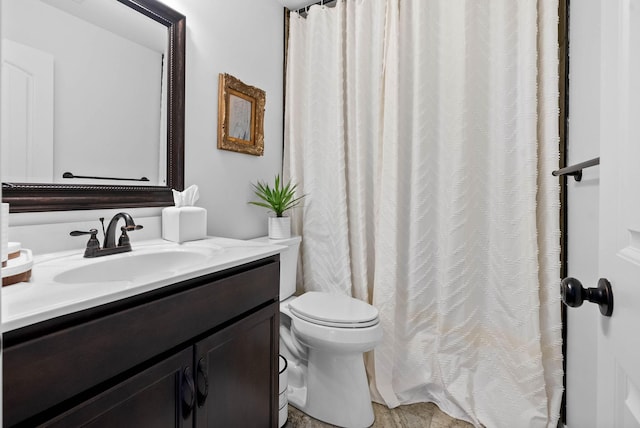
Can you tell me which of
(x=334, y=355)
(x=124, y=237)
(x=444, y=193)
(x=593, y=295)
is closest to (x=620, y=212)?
(x=593, y=295)

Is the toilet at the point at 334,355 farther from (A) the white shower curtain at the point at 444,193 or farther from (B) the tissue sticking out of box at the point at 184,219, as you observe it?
(B) the tissue sticking out of box at the point at 184,219

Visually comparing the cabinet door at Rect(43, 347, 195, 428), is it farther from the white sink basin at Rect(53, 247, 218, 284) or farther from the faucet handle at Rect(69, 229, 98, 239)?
the faucet handle at Rect(69, 229, 98, 239)

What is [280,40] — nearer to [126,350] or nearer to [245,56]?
[245,56]

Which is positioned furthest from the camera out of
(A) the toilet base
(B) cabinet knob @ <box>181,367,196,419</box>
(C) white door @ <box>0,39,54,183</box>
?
(A) the toilet base

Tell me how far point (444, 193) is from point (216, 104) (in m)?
1.23

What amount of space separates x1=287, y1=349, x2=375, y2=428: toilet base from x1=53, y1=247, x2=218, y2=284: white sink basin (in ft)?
2.48

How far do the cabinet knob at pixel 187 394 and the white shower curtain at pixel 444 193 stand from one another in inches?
42.1

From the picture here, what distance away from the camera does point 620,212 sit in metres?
0.56

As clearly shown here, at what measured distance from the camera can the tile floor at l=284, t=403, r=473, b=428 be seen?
156 centimetres

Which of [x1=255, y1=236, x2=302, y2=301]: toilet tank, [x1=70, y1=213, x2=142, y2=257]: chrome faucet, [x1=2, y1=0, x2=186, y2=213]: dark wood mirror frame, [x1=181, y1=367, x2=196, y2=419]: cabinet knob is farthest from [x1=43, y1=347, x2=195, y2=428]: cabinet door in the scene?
[x1=255, y1=236, x2=302, y2=301]: toilet tank

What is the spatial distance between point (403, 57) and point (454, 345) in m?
1.46

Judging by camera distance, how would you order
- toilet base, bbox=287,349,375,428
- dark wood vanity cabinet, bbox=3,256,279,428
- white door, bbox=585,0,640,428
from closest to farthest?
white door, bbox=585,0,640,428, dark wood vanity cabinet, bbox=3,256,279,428, toilet base, bbox=287,349,375,428

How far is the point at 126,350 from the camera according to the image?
795 millimetres

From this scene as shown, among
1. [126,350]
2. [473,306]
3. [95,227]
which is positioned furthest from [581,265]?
[95,227]
